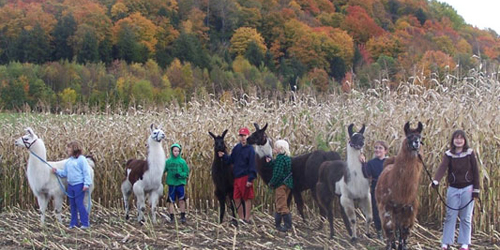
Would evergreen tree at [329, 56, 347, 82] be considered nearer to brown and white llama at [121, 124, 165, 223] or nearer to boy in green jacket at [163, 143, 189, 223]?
boy in green jacket at [163, 143, 189, 223]

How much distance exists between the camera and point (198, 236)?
1102 cm

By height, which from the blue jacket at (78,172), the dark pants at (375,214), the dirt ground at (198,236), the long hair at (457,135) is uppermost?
the long hair at (457,135)

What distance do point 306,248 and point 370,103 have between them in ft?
13.8

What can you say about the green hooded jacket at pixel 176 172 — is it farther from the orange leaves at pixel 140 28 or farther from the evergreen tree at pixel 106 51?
the evergreen tree at pixel 106 51

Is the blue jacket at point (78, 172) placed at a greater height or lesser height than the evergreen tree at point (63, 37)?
lesser

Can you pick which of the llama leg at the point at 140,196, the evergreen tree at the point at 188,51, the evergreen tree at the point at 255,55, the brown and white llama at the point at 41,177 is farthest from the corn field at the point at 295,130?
the evergreen tree at the point at 188,51

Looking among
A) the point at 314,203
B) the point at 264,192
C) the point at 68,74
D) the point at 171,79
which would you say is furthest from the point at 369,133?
the point at 68,74

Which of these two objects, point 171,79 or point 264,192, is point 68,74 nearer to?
point 171,79

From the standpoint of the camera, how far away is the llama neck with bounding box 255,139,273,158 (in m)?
11.9

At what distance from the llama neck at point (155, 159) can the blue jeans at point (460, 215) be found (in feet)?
18.8

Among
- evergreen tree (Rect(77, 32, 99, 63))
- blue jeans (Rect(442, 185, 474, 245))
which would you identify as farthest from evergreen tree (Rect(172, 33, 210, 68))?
blue jeans (Rect(442, 185, 474, 245))

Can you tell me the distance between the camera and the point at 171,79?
37.9m

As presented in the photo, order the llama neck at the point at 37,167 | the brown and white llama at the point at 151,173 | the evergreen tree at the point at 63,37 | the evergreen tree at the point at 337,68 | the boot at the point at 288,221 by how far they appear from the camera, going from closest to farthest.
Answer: the boot at the point at 288,221, the brown and white llama at the point at 151,173, the llama neck at the point at 37,167, the evergreen tree at the point at 337,68, the evergreen tree at the point at 63,37

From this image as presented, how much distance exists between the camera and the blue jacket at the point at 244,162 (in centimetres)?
1168
